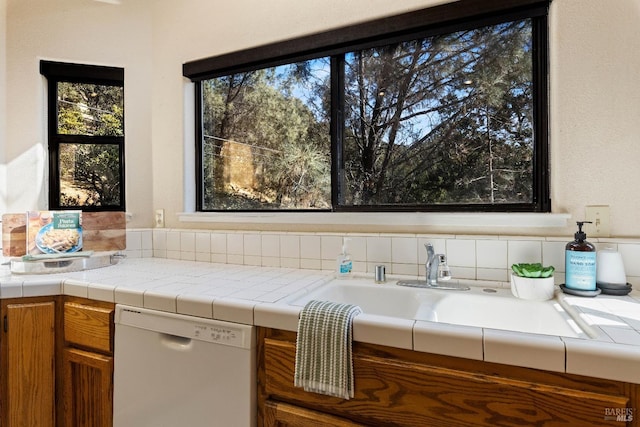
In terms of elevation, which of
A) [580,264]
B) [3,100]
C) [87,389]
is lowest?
[87,389]

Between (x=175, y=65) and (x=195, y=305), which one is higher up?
(x=175, y=65)

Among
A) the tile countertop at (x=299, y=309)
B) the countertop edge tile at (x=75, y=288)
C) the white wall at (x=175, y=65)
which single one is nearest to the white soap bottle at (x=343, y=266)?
the tile countertop at (x=299, y=309)

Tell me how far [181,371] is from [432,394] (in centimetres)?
78

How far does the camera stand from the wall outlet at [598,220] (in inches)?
47.6

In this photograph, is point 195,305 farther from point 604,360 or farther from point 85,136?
point 85,136

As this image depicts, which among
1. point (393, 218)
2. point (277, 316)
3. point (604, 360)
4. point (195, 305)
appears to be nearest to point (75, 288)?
point (195, 305)

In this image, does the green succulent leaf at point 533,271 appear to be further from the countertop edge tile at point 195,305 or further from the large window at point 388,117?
the countertop edge tile at point 195,305

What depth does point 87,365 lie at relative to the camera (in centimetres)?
131

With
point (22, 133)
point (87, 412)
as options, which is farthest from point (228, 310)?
point (22, 133)

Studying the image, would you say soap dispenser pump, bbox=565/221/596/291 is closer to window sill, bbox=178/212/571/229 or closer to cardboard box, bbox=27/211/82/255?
window sill, bbox=178/212/571/229

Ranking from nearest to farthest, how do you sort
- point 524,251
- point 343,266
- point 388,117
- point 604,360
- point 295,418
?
point 604,360 → point 295,418 → point 524,251 → point 343,266 → point 388,117

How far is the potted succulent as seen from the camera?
3.64 ft

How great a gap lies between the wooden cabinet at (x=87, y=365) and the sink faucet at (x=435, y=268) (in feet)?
3.97

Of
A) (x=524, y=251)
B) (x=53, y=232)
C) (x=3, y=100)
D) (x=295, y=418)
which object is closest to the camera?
(x=295, y=418)
